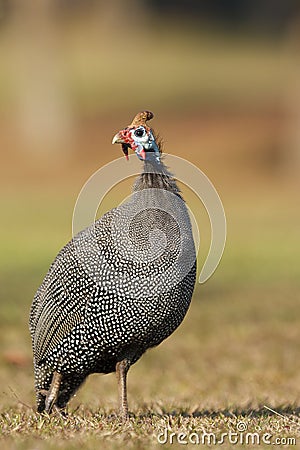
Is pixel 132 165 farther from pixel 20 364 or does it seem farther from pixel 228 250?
pixel 228 250

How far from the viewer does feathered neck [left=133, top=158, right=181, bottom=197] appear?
4777mm

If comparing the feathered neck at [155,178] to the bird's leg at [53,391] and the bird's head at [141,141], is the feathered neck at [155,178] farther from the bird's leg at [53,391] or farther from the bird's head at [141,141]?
the bird's leg at [53,391]

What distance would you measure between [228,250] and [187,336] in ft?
20.0

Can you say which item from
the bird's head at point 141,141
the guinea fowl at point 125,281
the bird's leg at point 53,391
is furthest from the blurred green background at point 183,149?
the bird's head at point 141,141

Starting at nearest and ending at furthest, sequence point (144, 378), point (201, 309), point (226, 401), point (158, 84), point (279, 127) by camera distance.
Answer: point (226, 401)
point (144, 378)
point (201, 309)
point (279, 127)
point (158, 84)

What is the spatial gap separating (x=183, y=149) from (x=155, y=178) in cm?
2084

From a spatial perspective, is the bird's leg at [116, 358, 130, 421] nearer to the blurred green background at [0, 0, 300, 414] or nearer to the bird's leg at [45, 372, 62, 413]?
the bird's leg at [45, 372, 62, 413]

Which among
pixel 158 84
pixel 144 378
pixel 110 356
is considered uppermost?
pixel 158 84

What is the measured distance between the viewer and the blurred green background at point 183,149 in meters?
7.37

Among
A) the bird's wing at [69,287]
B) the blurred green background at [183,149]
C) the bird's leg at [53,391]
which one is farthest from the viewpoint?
the blurred green background at [183,149]

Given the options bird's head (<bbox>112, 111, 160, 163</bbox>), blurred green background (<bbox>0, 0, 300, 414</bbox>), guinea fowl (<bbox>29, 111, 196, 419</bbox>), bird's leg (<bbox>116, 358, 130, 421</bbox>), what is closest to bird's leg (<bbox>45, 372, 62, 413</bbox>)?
guinea fowl (<bbox>29, 111, 196, 419</bbox>)

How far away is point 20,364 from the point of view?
733 centimetres

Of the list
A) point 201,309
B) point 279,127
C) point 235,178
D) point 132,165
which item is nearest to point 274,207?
point 235,178

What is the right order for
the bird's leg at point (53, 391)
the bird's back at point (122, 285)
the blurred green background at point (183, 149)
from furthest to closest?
the blurred green background at point (183, 149) < the bird's leg at point (53, 391) < the bird's back at point (122, 285)
